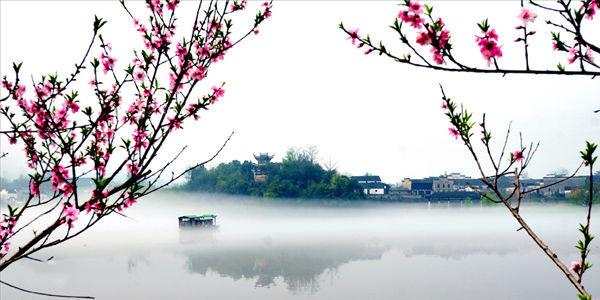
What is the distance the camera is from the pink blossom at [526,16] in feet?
7.26

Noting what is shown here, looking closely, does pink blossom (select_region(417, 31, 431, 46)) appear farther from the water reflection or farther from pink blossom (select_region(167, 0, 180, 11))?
the water reflection

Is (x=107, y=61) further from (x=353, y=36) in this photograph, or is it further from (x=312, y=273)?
(x=312, y=273)

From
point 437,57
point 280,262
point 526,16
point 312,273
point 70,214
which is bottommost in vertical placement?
point 280,262

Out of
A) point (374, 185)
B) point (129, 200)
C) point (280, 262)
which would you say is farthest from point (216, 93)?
point (374, 185)

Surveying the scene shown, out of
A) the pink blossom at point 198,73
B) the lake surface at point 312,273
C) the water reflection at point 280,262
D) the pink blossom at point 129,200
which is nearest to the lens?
the pink blossom at point 129,200

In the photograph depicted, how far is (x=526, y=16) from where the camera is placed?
2.23 meters

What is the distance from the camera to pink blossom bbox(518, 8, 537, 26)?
221 cm

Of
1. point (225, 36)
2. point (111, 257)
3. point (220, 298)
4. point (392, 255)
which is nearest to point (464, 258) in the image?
point (392, 255)

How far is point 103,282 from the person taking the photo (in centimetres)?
2847

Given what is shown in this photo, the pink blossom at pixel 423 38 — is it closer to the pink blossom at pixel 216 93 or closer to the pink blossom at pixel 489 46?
the pink blossom at pixel 489 46

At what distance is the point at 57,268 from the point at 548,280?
120 feet

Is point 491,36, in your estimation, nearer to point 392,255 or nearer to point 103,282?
point 103,282

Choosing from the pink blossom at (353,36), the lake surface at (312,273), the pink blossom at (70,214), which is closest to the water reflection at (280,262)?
the lake surface at (312,273)

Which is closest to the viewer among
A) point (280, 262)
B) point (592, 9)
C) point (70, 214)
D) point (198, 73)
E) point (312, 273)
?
point (592, 9)
